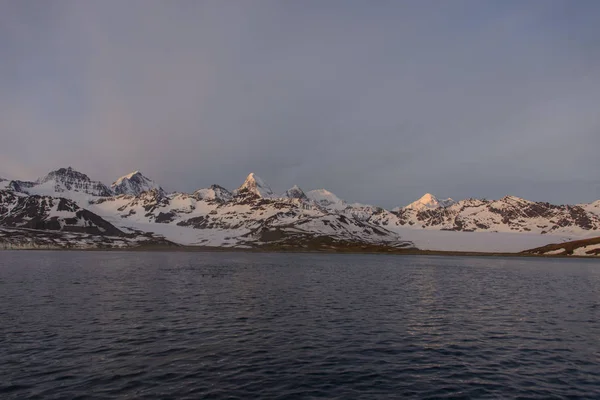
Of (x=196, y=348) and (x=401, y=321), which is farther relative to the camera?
(x=401, y=321)

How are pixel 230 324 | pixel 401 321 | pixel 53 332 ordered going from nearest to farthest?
pixel 53 332
pixel 230 324
pixel 401 321

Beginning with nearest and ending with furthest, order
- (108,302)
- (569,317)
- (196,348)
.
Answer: (196,348)
(569,317)
(108,302)

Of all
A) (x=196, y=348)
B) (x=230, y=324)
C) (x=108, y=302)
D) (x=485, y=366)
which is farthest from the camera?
(x=108, y=302)

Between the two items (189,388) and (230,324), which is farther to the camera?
(230,324)

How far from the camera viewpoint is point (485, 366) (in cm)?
3300

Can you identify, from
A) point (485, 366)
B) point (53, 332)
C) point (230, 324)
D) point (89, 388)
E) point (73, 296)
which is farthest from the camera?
point (73, 296)

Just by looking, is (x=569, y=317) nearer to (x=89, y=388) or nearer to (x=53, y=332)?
(x=89, y=388)

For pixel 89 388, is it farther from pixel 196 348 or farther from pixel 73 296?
pixel 73 296

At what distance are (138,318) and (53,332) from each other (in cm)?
989

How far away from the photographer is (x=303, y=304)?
63000 mm

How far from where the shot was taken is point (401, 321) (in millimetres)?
50750

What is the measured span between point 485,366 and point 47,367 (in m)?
34.0

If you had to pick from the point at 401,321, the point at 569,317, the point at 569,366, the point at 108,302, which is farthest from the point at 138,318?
the point at 569,317

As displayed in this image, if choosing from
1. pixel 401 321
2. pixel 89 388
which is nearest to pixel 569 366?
pixel 401 321
